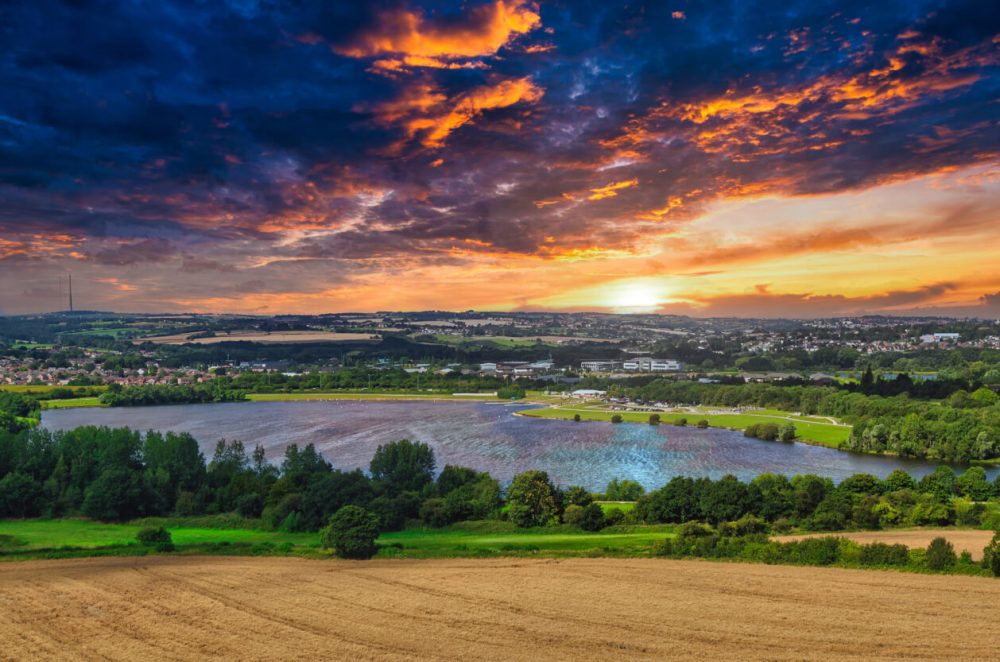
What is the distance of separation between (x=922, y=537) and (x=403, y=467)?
55.4 ft

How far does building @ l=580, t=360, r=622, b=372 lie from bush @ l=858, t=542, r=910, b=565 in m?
71.7

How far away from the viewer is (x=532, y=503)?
21.7 metres

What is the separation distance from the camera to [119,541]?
19.5 m

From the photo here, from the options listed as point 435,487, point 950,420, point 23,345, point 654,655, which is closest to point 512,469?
point 435,487

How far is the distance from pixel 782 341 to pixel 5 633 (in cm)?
11680

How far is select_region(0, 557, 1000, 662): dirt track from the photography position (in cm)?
1148

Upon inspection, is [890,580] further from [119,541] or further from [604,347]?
[604,347]

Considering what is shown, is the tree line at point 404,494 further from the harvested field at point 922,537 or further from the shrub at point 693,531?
the shrub at point 693,531

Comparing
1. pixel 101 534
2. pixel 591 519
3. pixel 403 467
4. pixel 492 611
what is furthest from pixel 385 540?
pixel 101 534

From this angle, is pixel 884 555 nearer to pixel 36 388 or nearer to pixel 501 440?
pixel 501 440

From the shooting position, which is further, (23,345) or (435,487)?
(23,345)

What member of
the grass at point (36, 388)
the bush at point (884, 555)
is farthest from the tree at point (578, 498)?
the grass at point (36, 388)

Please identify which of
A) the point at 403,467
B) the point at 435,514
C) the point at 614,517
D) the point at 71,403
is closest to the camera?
the point at 614,517

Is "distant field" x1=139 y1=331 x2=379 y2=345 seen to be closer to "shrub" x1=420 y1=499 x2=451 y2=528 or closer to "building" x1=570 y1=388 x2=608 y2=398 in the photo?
"building" x1=570 y1=388 x2=608 y2=398
